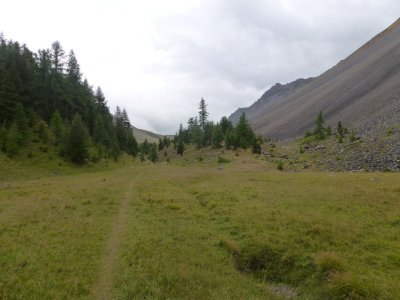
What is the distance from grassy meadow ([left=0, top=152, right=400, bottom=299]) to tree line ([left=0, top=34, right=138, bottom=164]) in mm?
40240

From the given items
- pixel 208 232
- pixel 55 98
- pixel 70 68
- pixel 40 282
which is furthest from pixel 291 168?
pixel 70 68

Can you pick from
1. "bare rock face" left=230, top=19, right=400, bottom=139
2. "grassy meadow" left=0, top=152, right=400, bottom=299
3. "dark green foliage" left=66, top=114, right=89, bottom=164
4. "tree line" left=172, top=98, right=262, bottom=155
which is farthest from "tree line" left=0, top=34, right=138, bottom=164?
"bare rock face" left=230, top=19, right=400, bottom=139

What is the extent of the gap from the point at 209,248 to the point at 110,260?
4579 millimetres

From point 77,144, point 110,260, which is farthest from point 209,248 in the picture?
point 77,144

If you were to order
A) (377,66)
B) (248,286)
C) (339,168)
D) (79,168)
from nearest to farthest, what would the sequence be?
(248,286)
(339,168)
(79,168)
(377,66)

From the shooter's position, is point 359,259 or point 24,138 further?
point 24,138

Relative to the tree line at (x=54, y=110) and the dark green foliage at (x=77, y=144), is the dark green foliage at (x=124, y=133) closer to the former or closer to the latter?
the tree line at (x=54, y=110)

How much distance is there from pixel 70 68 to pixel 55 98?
24.6 meters

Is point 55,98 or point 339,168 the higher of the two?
point 55,98

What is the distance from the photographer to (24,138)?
2477 inches

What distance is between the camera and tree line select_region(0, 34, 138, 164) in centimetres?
6193

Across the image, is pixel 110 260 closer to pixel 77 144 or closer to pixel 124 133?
pixel 77 144

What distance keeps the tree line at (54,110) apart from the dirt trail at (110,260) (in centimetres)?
4491

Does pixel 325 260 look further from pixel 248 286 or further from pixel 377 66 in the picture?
pixel 377 66
